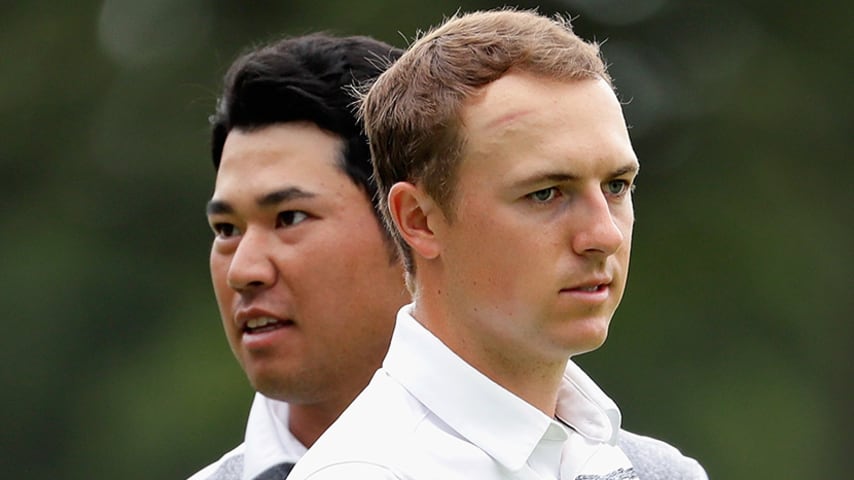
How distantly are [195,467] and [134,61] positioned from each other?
163 inches

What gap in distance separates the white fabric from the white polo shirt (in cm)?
100

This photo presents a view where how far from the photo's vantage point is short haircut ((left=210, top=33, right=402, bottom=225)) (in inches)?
185

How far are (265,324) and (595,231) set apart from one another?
1306 mm

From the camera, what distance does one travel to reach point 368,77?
4.81m

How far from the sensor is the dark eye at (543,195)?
3.50 m

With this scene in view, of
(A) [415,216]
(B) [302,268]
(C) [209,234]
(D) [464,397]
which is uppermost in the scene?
(C) [209,234]

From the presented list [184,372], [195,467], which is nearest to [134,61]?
[184,372]

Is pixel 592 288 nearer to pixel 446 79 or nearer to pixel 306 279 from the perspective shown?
pixel 446 79

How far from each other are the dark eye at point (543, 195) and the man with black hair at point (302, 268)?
3.82 ft

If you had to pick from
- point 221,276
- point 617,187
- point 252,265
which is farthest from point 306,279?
point 617,187

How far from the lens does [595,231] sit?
138 inches

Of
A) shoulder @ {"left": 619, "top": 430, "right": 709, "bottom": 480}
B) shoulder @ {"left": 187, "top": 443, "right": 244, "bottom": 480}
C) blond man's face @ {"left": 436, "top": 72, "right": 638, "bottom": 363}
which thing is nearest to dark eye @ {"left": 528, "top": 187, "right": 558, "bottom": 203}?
blond man's face @ {"left": 436, "top": 72, "right": 638, "bottom": 363}

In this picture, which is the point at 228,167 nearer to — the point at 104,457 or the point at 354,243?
the point at 354,243

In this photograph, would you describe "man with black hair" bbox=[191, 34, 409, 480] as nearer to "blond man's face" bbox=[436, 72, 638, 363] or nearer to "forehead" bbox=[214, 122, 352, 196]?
"forehead" bbox=[214, 122, 352, 196]
